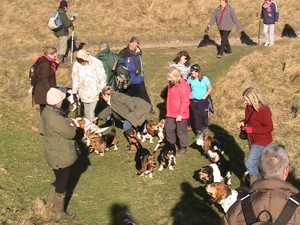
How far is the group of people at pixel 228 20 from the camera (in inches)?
691

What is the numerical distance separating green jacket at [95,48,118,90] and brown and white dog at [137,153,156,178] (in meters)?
3.11

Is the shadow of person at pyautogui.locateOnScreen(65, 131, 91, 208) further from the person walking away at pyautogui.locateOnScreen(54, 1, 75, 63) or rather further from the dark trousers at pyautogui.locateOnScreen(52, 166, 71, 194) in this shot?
the person walking away at pyautogui.locateOnScreen(54, 1, 75, 63)

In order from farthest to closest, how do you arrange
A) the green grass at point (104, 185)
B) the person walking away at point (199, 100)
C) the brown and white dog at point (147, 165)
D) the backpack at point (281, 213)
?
the person walking away at point (199, 100)
the brown and white dog at point (147, 165)
the green grass at point (104, 185)
the backpack at point (281, 213)

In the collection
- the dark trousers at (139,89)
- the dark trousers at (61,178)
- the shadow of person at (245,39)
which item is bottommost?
the shadow of person at (245,39)

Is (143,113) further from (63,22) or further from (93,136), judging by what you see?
(63,22)

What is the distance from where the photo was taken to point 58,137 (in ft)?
24.4

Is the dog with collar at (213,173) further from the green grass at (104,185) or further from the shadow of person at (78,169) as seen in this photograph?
the shadow of person at (78,169)

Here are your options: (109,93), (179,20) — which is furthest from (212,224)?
(179,20)

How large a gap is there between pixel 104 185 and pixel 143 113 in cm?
172

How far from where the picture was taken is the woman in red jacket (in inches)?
309

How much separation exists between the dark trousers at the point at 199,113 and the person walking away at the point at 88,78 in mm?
2177

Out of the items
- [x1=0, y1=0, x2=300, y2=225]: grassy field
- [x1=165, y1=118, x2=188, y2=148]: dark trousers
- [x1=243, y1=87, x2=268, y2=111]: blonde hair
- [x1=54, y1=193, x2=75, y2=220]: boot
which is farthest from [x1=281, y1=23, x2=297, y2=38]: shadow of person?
[x1=54, y1=193, x2=75, y2=220]: boot

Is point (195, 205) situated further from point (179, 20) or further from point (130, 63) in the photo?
point (179, 20)

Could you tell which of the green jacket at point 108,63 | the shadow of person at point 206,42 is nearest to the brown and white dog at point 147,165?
the green jacket at point 108,63
